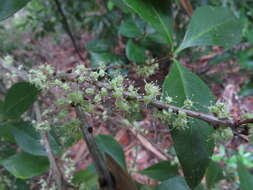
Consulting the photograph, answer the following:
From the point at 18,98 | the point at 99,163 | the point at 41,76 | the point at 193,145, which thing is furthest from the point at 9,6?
the point at 193,145

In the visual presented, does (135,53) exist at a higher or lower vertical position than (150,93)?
higher

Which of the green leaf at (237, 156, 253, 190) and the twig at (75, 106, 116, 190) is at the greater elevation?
the twig at (75, 106, 116, 190)

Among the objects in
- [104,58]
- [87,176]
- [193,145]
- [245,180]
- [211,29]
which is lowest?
[245,180]

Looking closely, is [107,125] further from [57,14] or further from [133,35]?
[133,35]

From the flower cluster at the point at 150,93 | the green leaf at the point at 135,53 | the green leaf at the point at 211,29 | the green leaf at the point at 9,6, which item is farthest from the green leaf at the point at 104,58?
the flower cluster at the point at 150,93

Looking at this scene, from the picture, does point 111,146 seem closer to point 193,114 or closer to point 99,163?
point 99,163

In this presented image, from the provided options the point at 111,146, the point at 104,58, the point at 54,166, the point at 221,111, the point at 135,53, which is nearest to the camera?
the point at 221,111

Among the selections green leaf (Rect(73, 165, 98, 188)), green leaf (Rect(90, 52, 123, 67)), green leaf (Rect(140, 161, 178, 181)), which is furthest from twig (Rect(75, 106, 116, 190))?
green leaf (Rect(90, 52, 123, 67))

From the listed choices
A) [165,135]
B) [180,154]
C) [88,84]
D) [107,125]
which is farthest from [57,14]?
[180,154]

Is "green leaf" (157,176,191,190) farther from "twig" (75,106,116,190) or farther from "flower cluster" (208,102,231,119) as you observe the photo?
"flower cluster" (208,102,231,119)
